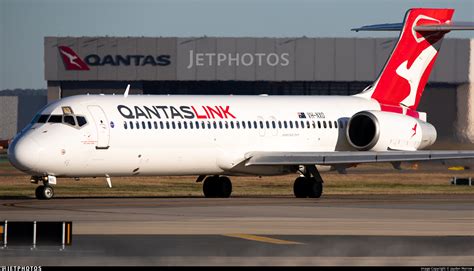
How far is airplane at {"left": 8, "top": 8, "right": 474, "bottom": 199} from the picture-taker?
1524 inches

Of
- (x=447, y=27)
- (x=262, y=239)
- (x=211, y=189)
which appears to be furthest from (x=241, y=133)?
(x=262, y=239)

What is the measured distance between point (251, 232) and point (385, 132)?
18984mm

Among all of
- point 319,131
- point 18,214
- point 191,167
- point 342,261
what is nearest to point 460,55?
point 319,131

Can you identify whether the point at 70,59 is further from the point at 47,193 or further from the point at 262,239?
the point at 262,239

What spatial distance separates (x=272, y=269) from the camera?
19266mm

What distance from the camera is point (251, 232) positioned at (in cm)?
2644

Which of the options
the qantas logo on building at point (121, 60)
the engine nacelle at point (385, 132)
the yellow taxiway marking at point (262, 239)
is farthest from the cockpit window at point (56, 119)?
the qantas logo on building at point (121, 60)

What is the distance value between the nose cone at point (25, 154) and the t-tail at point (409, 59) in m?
14.7

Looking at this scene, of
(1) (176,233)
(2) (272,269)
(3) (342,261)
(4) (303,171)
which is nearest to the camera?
(2) (272,269)

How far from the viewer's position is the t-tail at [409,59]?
47500 mm

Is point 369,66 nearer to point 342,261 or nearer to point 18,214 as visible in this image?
point 18,214

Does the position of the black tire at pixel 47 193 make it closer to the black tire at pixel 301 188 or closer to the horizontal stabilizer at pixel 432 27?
the black tire at pixel 301 188

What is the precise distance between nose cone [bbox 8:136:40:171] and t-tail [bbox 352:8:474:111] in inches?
581

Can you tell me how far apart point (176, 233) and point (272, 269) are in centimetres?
688
